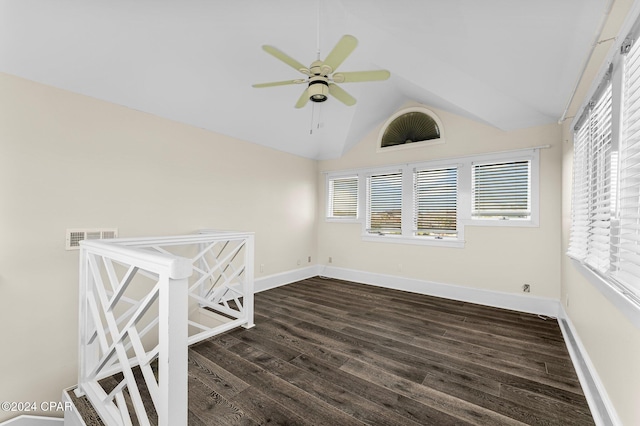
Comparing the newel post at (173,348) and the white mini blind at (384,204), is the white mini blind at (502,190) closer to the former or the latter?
the white mini blind at (384,204)

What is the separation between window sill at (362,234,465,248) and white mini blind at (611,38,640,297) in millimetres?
2496

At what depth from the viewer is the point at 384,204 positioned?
483cm

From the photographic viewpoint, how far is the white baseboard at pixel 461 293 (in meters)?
3.42

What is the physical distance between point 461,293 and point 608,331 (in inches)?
92.4

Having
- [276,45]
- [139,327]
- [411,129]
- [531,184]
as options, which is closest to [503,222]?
[531,184]

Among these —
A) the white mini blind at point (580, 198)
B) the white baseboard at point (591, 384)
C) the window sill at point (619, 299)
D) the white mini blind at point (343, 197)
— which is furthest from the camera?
the white mini blind at point (343, 197)

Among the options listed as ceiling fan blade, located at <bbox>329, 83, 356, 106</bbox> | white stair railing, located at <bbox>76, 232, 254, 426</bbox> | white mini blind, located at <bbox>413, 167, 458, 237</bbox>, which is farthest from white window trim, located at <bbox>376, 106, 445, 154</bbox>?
white stair railing, located at <bbox>76, 232, 254, 426</bbox>

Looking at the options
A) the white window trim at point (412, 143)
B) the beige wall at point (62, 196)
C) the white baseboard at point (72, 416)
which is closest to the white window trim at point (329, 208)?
the white window trim at point (412, 143)

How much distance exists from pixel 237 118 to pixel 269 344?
2862 mm

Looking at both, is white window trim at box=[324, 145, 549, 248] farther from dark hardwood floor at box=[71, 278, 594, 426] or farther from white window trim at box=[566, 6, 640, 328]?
white window trim at box=[566, 6, 640, 328]

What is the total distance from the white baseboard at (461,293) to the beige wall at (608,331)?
1.97 feet

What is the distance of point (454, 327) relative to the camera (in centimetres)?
304

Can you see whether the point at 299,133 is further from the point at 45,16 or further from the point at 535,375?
the point at 535,375

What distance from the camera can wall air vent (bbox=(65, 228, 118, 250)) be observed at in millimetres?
2502
